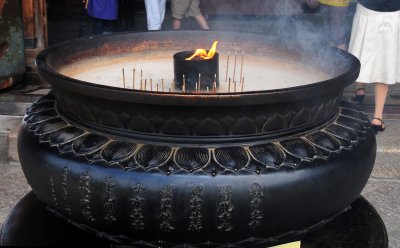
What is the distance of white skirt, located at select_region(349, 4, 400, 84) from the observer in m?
3.91

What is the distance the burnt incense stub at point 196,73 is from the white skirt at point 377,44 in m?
2.51

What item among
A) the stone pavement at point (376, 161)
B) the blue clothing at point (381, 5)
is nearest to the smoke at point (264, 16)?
the stone pavement at point (376, 161)

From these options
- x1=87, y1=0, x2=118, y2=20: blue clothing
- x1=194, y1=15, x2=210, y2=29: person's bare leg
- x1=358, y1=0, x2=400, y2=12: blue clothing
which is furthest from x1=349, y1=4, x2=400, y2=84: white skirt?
x1=87, y1=0, x2=118, y2=20: blue clothing

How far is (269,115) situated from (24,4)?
395 cm

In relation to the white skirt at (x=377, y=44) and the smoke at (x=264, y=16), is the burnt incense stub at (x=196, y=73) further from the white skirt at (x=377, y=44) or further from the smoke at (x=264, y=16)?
the smoke at (x=264, y=16)

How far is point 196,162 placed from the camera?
144 cm

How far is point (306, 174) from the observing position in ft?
4.89

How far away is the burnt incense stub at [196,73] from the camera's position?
1.82 meters

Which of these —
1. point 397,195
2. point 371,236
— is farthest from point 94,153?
point 397,195

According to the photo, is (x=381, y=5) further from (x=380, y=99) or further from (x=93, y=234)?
(x=93, y=234)

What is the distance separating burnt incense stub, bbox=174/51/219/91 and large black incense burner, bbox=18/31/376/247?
1.03ft

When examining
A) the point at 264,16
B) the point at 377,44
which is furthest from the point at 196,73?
the point at 264,16

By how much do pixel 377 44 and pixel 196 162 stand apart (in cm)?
305

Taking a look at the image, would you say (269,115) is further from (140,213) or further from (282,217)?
(140,213)
